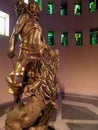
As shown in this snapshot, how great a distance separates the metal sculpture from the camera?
2389mm

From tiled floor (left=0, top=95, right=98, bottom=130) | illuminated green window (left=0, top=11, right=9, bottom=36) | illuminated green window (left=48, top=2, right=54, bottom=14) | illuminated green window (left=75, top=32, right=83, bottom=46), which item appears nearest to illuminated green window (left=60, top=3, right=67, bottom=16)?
illuminated green window (left=48, top=2, right=54, bottom=14)

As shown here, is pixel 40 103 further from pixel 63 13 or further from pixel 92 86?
pixel 63 13

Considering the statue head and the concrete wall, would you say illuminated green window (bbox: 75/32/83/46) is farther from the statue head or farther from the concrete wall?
the statue head

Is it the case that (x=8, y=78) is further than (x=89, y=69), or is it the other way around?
(x=89, y=69)

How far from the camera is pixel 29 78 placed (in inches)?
100

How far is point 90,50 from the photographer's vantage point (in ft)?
23.0

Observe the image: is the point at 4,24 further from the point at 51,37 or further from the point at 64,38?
the point at 64,38

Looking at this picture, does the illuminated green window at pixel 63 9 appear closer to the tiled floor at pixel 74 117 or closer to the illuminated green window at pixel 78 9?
the illuminated green window at pixel 78 9

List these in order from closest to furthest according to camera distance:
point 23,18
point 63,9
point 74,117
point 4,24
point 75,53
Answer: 1. point 23,18
2. point 74,117
3. point 4,24
4. point 75,53
5. point 63,9

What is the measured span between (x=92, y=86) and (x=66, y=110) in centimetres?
252

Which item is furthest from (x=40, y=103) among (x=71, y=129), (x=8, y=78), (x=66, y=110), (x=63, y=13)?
(x=63, y=13)

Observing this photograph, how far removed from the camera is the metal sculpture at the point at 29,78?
239 cm

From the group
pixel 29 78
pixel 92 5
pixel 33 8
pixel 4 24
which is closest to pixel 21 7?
pixel 33 8

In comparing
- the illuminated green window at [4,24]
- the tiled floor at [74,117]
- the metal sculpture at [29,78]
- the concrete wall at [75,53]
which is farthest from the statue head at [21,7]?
the concrete wall at [75,53]
